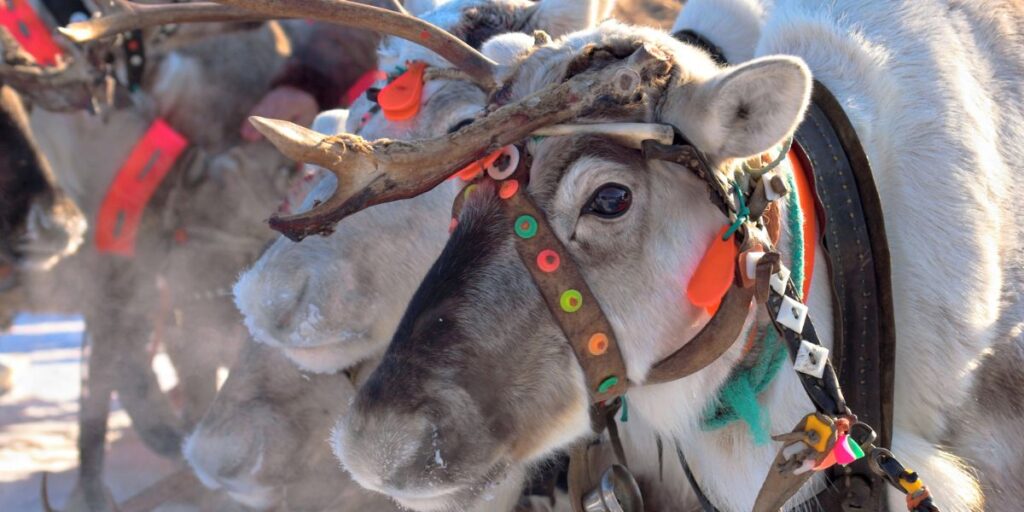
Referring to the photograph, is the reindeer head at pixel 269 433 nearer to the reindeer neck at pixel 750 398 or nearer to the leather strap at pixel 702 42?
the reindeer neck at pixel 750 398

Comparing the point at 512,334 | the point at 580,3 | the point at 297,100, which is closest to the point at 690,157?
the point at 512,334

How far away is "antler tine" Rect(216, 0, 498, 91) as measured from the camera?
6.51ft

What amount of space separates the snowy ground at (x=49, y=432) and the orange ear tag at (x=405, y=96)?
9.75 ft

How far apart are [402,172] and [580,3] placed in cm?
131

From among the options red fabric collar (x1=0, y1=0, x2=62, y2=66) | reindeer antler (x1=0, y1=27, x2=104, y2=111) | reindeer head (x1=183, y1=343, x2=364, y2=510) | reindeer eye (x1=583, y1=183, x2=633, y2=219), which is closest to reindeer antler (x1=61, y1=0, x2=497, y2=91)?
reindeer eye (x1=583, y1=183, x2=633, y2=219)

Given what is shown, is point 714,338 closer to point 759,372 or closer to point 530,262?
point 759,372

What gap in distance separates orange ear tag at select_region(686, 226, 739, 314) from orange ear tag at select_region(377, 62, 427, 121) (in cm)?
110

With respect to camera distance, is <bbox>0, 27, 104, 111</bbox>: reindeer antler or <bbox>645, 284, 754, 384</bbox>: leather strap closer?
<bbox>645, 284, 754, 384</bbox>: leather strap

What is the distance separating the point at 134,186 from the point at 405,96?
2270mm

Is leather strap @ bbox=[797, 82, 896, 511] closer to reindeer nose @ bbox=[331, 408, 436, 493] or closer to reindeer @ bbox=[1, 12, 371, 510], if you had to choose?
reindeer nose @ bbox=[331, 408, 436, 493]

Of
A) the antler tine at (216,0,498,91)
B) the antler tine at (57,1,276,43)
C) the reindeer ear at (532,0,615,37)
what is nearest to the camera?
the antler tine at (216,0,498,91)

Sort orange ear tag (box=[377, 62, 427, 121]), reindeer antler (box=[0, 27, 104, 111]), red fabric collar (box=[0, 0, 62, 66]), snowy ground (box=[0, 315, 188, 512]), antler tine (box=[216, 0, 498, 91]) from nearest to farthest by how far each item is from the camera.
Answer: antler tine (box=[216, 0, 498, 91]) → orange ear tag (box=[377, 62, 427, 121]) → reindeer antler (box=[0, 27, 104, 111]) → red fabric collar (box=[0, 0, 62, 66]) → snowy ground (box=[0, 315, 188, 512])

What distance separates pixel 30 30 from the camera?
13.6 ft

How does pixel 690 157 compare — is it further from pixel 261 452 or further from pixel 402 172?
pixel 261 452
